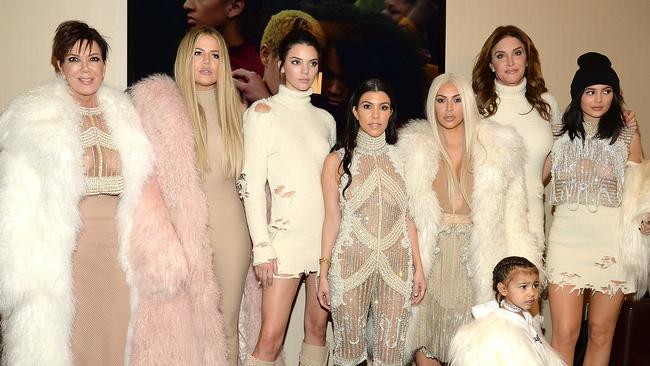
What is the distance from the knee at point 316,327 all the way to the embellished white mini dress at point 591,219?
3.80ft

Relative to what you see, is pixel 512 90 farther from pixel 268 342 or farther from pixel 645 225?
pixel 268 342

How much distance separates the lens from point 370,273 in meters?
3.22

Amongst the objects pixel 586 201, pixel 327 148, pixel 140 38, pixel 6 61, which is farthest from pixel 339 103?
pixel 6 61

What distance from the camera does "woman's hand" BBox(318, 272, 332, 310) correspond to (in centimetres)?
323

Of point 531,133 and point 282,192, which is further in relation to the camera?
point 531,133

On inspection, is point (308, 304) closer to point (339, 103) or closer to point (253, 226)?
point (253, 226)

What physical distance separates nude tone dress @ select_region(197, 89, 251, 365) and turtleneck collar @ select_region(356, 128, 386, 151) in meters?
0.63

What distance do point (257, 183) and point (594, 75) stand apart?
1.78 meters

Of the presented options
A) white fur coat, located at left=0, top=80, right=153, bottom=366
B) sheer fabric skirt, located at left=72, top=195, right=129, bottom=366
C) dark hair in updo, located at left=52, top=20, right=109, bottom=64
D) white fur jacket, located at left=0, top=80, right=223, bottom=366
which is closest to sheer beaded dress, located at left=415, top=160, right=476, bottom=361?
white fur jacket, located at left=0, top=80, right=223, bottom=366

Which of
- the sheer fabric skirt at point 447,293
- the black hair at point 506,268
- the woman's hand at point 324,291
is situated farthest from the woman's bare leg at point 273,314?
the black hair at point 506,268

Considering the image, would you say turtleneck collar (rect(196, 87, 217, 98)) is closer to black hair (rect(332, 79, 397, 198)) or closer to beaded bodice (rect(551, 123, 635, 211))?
black hair (rect(332, 79, 397, 198))

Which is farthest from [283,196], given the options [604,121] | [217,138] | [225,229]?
[604,121]

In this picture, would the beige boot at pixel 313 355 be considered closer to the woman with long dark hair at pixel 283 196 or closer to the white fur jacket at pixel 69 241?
the woman with long dark hair at pixel 283 196

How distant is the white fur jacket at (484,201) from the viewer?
331cm
